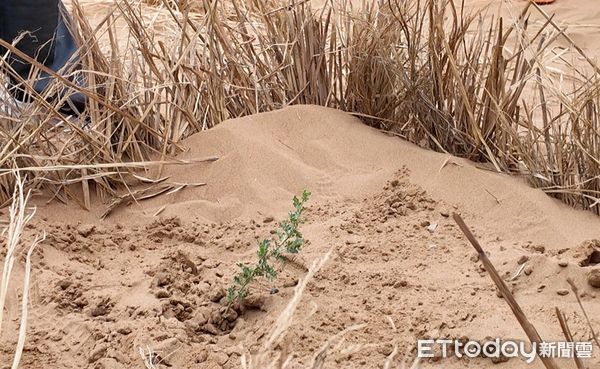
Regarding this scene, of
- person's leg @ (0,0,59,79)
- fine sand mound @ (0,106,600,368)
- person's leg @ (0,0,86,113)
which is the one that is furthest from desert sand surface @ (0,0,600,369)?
person's leg @ (0,0,59,79)

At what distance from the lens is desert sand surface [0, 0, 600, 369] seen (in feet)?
6.67

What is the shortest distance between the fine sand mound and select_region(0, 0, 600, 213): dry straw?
105 mm

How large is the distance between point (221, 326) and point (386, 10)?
4.81ft

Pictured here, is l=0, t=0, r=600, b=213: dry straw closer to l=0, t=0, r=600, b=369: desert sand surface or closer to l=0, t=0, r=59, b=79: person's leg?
l=0, t=0, r=600, b=369: desert sand surface

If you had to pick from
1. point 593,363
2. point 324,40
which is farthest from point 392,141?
point 593,363

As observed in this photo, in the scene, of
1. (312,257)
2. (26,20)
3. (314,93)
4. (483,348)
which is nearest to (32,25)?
(26,20)

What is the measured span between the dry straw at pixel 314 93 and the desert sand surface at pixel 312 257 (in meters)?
0.10

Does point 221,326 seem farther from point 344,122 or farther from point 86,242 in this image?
point 344,122

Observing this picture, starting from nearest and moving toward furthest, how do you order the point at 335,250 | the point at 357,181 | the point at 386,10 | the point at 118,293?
the point at 118,293
the point at 335,250
the point at 357,181
the point at 386,10

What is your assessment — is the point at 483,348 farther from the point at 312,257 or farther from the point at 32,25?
the point at 32,25

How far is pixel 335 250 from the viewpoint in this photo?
8.17 ft

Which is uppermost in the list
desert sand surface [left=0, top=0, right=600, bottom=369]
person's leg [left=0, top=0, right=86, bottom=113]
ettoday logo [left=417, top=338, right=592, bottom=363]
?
person's leg [left=0, top=0, right=86, bottom=113]

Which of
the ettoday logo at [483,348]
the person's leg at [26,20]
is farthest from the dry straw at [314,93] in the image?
the ettoday logo at [483,348]

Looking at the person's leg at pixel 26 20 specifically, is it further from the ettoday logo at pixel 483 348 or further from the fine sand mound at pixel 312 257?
the ettoday logo at pixel 483 348
